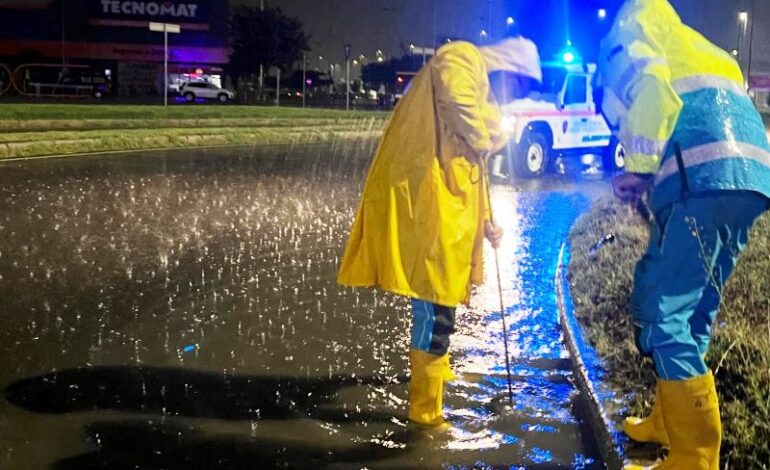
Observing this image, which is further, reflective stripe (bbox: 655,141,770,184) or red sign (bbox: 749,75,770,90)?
red sign (bbox: 749,75,770,90)

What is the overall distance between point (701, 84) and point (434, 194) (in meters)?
1.31

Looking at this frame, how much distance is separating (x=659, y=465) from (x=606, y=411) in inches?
31.2

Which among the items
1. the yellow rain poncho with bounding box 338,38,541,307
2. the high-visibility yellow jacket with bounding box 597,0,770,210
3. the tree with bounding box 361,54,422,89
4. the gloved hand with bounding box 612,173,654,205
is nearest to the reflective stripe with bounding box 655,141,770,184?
the high-visibility yellow jacket with bounding box 597,0,770,210

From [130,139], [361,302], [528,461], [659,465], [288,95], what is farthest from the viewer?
[288,95]

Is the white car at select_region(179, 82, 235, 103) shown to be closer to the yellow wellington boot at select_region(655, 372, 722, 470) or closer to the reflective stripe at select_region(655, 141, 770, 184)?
the reflective stripe at select_region(655, 141, 770, 184)

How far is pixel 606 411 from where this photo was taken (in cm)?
435

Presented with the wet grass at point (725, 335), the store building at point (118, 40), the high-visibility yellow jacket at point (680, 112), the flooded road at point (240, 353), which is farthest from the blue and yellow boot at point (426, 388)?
the store building at point (118, 40)

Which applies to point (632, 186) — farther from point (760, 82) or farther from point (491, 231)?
point (760, 82)

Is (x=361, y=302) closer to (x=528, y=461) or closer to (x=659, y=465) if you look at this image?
(x=528, y=461)

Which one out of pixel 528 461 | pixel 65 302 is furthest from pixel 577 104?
pixel 528 461

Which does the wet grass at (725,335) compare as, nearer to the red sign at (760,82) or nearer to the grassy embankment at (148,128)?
the grassy embankment at (148,128)

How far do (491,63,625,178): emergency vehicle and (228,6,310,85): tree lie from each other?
43.4m

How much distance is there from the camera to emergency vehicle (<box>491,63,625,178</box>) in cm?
1623

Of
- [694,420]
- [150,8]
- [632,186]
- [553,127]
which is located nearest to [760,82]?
[150,8]
